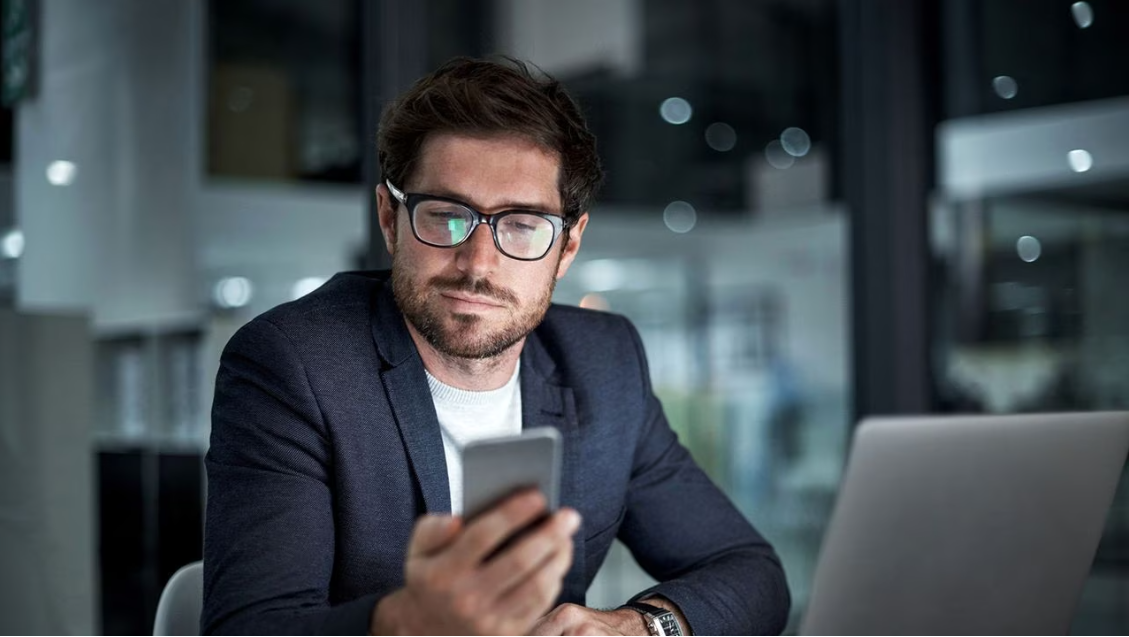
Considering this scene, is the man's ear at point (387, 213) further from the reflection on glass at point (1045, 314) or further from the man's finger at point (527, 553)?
the reflection on glass at point (1045, 314)

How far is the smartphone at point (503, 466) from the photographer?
0.96 metres

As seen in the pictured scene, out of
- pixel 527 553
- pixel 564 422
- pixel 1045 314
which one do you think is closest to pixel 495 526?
pixel 527 553

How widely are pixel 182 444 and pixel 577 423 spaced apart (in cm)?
113

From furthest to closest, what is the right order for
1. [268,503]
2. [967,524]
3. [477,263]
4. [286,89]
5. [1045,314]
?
[1045,314]
[286,89]
[967,524]
[477,263]
[268,503]

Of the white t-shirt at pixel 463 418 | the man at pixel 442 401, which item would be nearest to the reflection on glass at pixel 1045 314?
the man at pixel 442 401

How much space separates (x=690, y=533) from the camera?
1.82m

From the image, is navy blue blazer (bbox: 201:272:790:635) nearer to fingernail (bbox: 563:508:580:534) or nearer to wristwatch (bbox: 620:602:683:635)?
wristwatch (bbox: 620:602:683:635)

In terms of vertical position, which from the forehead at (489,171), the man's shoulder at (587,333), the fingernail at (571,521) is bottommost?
the fingernail at (571,521)

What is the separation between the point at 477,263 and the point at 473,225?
2.3 inches

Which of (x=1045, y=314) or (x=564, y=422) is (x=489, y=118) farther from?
(x=1045, y=314)

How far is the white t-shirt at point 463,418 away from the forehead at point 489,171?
0.30 metres

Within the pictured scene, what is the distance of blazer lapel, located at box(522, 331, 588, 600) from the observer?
5.48 ft

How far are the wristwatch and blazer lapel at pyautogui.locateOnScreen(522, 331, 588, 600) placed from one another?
130 millimetres

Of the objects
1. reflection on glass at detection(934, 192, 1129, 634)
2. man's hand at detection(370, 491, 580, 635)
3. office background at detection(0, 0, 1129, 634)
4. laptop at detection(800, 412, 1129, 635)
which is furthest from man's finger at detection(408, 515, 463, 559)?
reflection on glass at detection(934, 192, 1129, 634)
